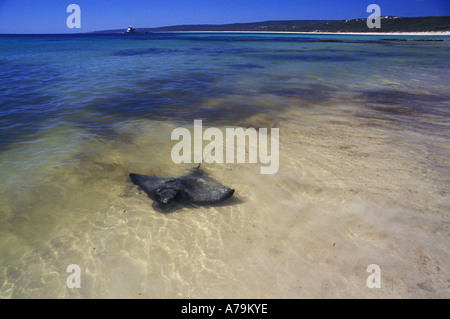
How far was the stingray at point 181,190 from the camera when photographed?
3.87 meters

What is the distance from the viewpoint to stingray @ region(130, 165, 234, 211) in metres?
3.87

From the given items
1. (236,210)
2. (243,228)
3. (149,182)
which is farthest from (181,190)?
(243,228)

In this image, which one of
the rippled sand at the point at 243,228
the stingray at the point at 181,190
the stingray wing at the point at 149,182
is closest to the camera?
the rippled sand at the point at 243,228

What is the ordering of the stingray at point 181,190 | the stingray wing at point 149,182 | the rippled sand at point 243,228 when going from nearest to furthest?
the rippled sand at point 243,228 → the stingray at point 181,190 → the stingray wing at point 149,182

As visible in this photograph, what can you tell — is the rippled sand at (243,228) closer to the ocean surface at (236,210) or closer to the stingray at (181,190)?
the ocean surface at (236,210)

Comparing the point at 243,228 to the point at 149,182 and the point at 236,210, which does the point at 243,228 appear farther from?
the point at 149,182

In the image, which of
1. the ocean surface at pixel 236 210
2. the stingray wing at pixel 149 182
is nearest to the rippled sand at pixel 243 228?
the ocean surface at pixel 236 210

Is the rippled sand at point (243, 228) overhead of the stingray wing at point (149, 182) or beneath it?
beneath

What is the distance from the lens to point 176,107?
8719mm

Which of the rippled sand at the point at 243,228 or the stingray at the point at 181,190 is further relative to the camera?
the stingray at the point at 181,190

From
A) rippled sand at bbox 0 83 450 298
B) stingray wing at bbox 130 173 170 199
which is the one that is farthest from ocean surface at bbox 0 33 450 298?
stingray wing at bbox 130 173 170 199

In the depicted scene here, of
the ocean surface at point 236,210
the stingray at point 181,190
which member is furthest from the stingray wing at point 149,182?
the ocean surface at point 236,210

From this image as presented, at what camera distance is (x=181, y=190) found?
4.00m

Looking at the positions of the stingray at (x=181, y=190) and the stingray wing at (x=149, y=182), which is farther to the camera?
the stingray wing at (x=149, y=182)
